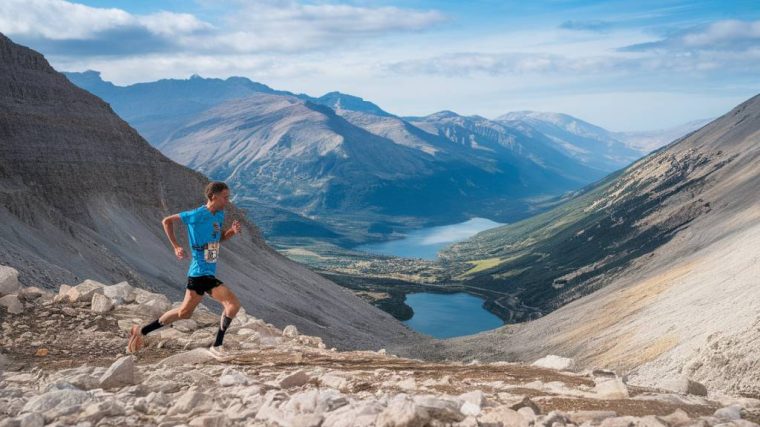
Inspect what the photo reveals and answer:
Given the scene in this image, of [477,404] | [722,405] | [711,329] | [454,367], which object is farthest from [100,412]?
[711,329]

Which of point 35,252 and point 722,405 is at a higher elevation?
point 722,405

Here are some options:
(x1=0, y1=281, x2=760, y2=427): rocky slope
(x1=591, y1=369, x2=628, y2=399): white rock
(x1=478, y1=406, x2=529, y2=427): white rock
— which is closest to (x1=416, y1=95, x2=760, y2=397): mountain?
(x1=591, y1=369, x2=628, y2=399): white rock

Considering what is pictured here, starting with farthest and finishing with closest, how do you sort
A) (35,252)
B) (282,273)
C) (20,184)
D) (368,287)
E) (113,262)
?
(368,287), (282,273), (20,184), (113,262), (35,252)

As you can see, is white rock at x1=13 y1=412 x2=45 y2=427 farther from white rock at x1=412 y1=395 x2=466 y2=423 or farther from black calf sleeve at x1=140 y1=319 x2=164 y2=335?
black calf sleeve at x1=140 y1=319 x2=164 y2=335

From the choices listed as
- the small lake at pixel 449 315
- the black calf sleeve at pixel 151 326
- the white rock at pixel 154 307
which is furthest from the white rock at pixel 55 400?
the small lake at pixel 449 315

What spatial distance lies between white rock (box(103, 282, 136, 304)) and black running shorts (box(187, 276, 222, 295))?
5560 mm

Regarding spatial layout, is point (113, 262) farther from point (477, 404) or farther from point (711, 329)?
point (477, 404)

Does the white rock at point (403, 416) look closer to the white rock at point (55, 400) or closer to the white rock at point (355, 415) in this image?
the white rock at point (355, 415)

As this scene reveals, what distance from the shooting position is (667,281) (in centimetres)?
6694

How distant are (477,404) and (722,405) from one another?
463 centimetres

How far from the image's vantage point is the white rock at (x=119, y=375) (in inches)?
439

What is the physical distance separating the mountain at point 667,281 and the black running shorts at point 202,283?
41.2ft

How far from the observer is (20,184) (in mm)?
55906

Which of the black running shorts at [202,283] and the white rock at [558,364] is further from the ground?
the black running shorts at [202,283]
